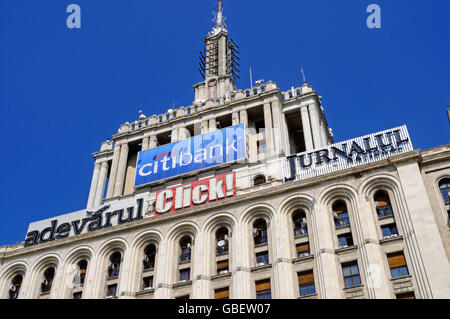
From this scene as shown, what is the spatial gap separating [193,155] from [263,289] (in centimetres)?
2182

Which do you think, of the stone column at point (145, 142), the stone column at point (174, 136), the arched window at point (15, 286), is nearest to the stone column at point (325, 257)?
the stone column at point (174, 136)

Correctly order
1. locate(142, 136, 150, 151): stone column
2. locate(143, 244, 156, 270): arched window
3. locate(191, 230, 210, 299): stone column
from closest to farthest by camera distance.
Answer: locate(191, 230, 210, 299): stone column → locate(143, 244, 156, 270): arched window → locate(142, 136, 150, 151): stone column

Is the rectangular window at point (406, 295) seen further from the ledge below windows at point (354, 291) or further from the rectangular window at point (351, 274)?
the rectangular window at point (351, 274)

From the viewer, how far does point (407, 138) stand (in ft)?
161

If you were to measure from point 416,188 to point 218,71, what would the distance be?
4264 cm

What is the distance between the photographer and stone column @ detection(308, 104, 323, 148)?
206ft

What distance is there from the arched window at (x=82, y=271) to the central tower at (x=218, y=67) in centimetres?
2823

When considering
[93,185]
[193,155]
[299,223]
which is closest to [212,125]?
[193,155]

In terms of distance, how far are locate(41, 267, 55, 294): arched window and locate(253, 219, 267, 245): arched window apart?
20.5 m

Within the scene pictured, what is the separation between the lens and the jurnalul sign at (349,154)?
4897 centimetres

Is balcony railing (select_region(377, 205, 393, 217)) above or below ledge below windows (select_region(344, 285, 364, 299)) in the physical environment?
above

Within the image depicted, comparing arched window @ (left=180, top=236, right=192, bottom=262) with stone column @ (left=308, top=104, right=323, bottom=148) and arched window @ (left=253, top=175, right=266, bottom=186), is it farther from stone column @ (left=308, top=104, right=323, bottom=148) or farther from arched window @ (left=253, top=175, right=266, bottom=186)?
stone column @ (left=308, top=104, right=323, bottom=148)

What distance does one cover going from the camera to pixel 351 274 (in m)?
42.0

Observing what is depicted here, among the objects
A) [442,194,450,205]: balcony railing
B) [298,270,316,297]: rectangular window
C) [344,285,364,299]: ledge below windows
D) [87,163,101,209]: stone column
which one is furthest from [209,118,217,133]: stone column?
[344,285,364,299]: ledge below windows
